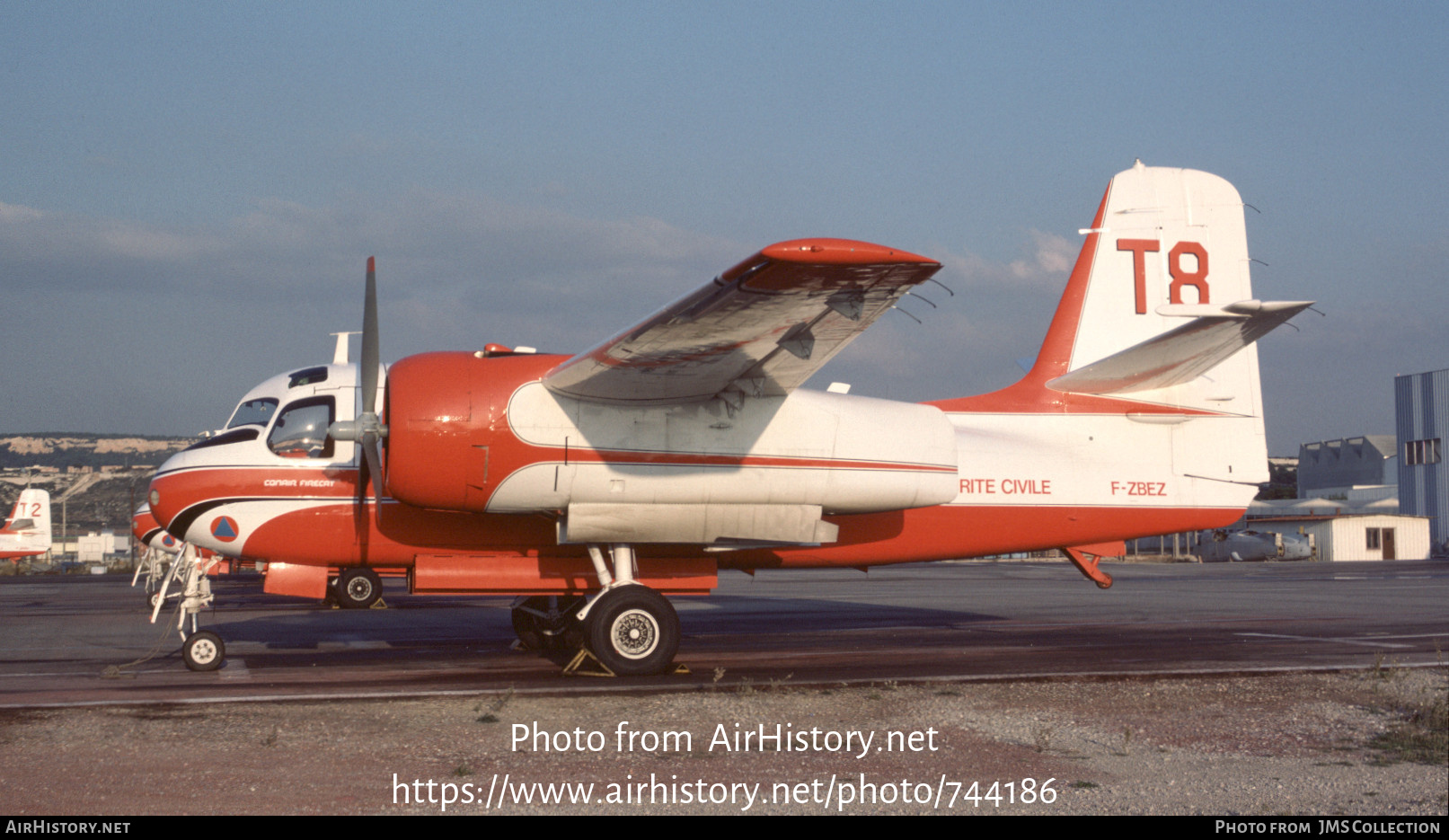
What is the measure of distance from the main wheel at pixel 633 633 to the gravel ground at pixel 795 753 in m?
1.16

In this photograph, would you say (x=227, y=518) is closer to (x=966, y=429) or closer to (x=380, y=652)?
(x=380, y=652)

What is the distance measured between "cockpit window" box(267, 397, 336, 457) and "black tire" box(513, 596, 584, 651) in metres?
3.35

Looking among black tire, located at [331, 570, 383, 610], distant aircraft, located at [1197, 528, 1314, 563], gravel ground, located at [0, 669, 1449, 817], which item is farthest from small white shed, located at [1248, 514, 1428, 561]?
black tire, located at [331, 570, 383, 610]

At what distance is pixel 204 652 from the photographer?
1161 centimetres

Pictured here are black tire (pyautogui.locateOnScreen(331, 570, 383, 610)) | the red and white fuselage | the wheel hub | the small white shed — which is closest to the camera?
the red and white fuselage

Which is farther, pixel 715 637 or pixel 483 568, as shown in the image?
pixel 715 637

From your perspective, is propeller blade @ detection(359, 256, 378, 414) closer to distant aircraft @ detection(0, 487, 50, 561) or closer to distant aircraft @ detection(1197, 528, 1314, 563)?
distant aircraft @ detection(0, 487, 50, 561)

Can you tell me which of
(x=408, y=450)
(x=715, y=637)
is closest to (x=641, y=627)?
Result: (x=408, y=450)

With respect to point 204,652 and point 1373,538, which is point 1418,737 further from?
point 1373,538

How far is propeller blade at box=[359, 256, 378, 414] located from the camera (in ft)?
38.5

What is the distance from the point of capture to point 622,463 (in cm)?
1108

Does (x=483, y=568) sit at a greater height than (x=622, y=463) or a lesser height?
lesser

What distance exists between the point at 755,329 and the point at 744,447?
2285 millimetres
